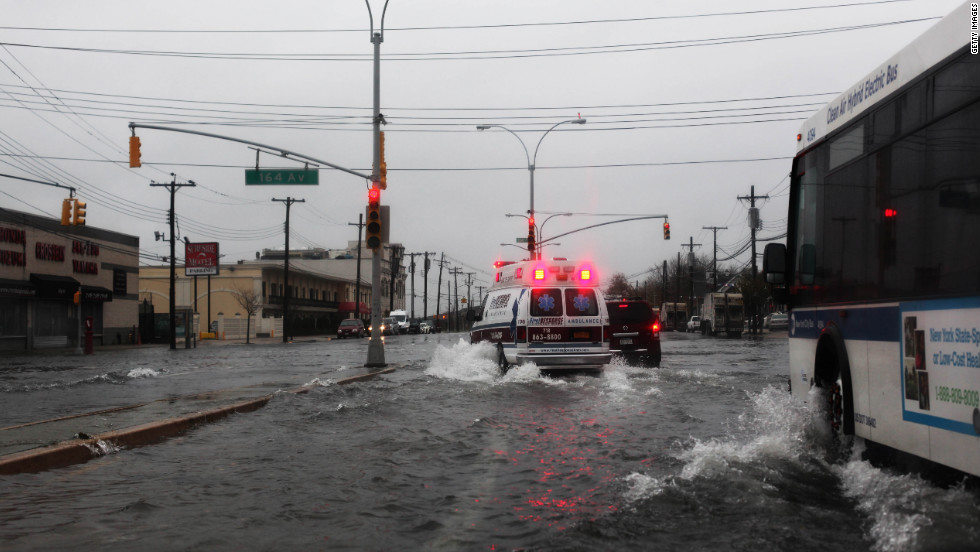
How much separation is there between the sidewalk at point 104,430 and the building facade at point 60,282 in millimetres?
30325

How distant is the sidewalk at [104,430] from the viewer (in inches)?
296

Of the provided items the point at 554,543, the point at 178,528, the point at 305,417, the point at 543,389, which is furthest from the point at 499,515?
the point at 543,389

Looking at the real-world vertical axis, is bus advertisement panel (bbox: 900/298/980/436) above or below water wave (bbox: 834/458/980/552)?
above

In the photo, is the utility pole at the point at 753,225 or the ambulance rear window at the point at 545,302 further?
the utility pole at the point at 753,225

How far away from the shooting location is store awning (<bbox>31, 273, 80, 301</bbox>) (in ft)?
139

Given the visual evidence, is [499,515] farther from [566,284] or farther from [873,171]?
[566,284]

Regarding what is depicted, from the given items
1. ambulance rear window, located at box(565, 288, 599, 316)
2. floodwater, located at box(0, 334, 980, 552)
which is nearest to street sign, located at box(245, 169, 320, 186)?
ambulance rear window, located at box(565, 288, 599, 316)

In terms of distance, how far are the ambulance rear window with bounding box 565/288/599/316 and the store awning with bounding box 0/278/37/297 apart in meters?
32.7

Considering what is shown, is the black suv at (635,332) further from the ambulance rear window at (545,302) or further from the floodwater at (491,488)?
the floodwater at (491,488)

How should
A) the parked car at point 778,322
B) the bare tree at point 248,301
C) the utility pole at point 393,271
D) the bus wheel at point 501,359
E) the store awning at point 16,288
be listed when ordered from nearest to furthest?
1. the bus wheel at point 501,359
2. the store awning at point 16,288
3. the bare tree at point 248,301
4. the parked car at point 778,322
5. the utility pole at point 393,271

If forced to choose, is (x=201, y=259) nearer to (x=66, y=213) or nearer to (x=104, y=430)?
(x=66, y=213)

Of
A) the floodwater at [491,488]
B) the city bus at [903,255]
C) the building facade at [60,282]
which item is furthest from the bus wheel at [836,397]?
the building facade at [60,282]

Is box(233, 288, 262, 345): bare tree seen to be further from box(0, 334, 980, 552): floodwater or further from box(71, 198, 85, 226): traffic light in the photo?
box(0, 334, 980, 552): floodwater

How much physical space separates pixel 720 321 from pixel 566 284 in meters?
48.9
